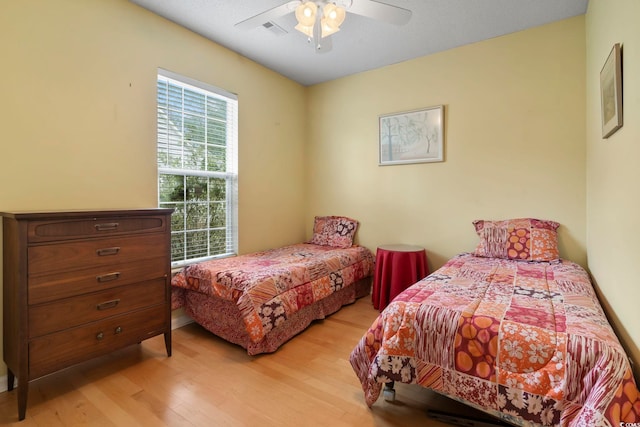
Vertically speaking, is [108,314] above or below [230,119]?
below

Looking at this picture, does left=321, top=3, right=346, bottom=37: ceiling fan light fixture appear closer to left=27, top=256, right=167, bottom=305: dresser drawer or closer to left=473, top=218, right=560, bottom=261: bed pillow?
left=27, top=256, right=167, bottom=305: dresser drawer

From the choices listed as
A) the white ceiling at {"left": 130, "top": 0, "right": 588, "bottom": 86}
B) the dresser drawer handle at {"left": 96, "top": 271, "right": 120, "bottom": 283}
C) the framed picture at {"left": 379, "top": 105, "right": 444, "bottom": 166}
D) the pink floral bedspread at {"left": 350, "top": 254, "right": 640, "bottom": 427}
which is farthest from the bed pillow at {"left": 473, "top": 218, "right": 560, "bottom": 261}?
the dresser drawer handle at {"left": 96, "top": 271, "right": 120, "bottom": 283}

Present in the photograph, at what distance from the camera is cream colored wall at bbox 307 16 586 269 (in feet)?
8.59

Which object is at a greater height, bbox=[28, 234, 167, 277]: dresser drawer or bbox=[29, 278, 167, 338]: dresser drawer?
bbox=[28, 234, 167, 277]: dresser drawer

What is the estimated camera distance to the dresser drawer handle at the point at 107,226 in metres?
1.84

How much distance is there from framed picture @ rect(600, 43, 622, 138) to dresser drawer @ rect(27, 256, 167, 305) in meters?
2.82

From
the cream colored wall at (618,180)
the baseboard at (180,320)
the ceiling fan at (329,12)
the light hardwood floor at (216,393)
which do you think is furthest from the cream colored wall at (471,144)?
the baseboard at (180,320)

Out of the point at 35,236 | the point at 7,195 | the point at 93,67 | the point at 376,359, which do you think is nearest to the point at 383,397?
the point at 376,359

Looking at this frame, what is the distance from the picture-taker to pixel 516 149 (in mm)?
2809

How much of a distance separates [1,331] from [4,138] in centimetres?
117

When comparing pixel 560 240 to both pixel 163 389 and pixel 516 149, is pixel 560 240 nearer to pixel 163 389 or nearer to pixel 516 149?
pixel 516 149

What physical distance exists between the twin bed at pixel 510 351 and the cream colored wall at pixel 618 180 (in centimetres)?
12

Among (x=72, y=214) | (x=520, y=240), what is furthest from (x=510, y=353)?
(x=72, y=214)

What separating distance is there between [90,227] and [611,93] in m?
3.04
